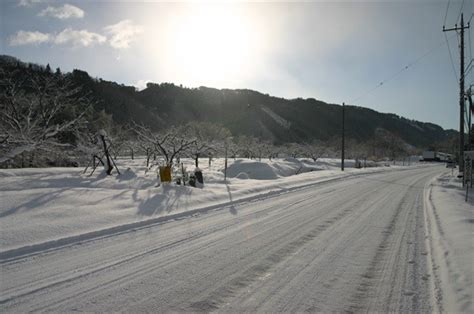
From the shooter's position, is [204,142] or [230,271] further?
[204,142]

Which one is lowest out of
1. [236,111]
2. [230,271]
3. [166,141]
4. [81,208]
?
[230,271]

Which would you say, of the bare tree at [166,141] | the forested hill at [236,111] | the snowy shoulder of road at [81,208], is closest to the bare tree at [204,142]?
the bare tree at [166,141]

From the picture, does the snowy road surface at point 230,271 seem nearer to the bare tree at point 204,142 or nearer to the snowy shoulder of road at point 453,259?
the snowy shoulder of road at point 453,259

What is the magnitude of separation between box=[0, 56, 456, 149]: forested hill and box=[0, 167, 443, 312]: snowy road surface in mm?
102079

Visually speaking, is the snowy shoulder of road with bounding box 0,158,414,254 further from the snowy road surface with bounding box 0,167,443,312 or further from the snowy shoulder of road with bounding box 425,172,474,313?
the snowy shoulder of road with bounding box 425,172,474,313

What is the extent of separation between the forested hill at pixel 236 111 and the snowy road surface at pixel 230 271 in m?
102

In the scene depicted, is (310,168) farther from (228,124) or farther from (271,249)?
(228,124)

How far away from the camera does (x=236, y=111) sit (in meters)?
145

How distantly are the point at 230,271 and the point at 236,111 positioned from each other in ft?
465

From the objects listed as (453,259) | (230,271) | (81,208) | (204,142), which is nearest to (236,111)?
(204,142)

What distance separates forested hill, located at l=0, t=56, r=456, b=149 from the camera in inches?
4478

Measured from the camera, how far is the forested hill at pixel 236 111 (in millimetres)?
113750

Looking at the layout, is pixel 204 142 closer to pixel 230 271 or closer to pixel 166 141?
pixel 166 141

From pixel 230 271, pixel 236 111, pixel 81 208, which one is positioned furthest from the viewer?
pixel 236 111
